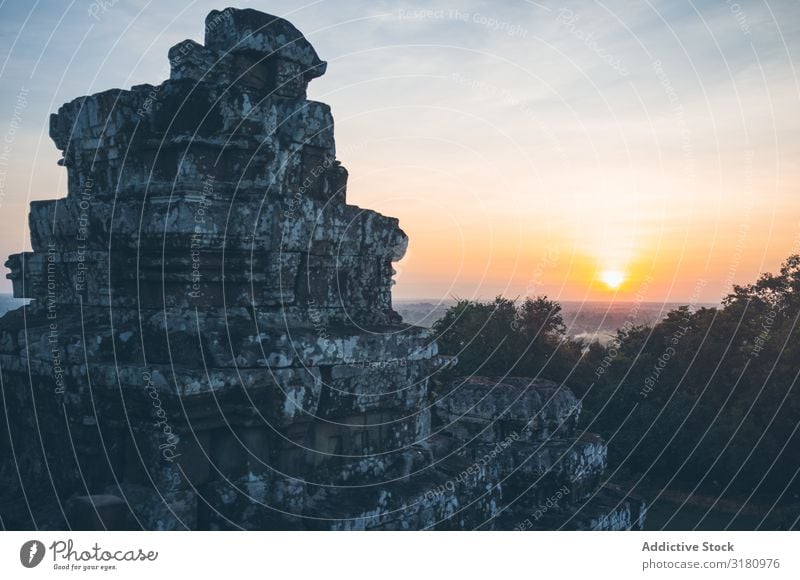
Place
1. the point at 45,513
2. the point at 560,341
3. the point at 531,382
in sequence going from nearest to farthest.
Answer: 1. the point at 45,513
2. the point at 531,382
3. the point at 560,341

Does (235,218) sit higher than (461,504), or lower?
higher

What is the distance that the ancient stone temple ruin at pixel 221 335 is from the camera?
25.2 ft

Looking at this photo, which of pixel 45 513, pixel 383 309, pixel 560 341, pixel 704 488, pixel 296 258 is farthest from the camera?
pixel 560 341

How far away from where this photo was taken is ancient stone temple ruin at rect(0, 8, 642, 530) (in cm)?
767

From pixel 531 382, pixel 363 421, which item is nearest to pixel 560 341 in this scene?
pixel 531 382

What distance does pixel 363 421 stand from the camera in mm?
8797

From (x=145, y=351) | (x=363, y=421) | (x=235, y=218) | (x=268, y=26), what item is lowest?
(x=363, y=421)

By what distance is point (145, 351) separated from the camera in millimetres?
7867

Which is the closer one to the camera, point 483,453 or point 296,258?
point 296,258

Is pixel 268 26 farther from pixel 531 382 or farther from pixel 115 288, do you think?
pixel 531 382

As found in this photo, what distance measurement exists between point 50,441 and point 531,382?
22.9ft

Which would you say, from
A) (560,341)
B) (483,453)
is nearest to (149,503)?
(483,453)

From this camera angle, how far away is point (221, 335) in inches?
309

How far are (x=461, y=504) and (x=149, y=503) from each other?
361 centimetres
